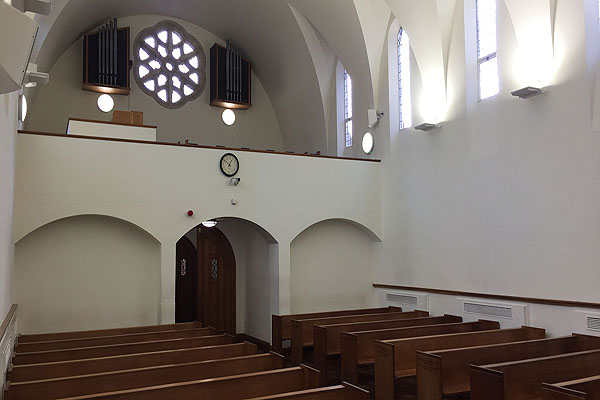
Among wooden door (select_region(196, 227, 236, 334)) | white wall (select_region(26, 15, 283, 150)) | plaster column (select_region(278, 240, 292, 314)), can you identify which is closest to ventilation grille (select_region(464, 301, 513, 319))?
plaster column (select_region(278, 240, 292, 314))

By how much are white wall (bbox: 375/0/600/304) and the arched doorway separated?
323cm

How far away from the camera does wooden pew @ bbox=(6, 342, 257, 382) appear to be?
Result: 16.1ft

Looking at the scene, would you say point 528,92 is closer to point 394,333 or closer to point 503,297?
point 503,297

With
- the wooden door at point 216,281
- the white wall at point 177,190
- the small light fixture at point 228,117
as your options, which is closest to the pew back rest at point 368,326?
the white wall at point 177,190

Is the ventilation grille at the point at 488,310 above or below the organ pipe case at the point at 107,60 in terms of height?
below

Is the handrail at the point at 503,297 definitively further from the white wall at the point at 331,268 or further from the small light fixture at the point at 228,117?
the small light fixture at the point at 228,117

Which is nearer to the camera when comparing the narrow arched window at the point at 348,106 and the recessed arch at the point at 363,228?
the recessed arch at the point at 363,228

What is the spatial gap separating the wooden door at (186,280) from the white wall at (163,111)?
8.63 feet

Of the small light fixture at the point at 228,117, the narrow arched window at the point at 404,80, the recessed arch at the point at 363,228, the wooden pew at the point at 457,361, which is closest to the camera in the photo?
the wooden pew at the point at 457,361

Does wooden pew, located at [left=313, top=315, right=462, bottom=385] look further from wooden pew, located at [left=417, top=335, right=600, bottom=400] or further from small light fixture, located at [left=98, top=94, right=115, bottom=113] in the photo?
small light fixture, located at [left=98, top=94, right=115, bottom=113]

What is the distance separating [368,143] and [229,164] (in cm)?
301

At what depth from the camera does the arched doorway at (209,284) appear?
1130 cm

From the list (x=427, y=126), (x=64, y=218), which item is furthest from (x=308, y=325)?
(x=64, y=218)

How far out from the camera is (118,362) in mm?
5305
